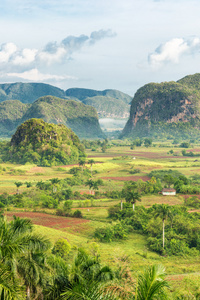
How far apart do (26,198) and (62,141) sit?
54.5 m

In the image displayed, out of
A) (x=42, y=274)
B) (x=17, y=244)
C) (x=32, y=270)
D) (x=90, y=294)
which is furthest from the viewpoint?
(x=42, y=274)

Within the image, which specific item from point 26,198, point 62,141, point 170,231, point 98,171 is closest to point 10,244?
point 170,231

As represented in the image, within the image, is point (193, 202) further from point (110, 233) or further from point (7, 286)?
point (7, 286)

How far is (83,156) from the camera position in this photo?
102 meters

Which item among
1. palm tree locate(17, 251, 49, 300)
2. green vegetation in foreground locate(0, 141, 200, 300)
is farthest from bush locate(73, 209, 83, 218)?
palm tree locate(17, 251, 49, 300)

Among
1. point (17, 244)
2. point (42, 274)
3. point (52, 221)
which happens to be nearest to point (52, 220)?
point (52, 221)

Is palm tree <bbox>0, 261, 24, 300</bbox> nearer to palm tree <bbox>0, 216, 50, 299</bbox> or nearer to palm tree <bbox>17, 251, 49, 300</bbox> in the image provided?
palm tree <bbox>0, 216, 50, 299</bbox>

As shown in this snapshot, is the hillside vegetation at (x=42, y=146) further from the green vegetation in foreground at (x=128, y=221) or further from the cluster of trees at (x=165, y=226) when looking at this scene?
the cluster of trees at (x=165, y=226)

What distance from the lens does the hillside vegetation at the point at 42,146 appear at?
91.2 m

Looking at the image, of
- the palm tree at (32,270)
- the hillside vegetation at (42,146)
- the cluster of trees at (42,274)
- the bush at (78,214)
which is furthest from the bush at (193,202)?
the hillside vegetation at (42,146)

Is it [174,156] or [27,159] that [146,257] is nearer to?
[27,159]

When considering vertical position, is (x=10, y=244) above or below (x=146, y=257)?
above

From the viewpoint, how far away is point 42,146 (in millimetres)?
94750

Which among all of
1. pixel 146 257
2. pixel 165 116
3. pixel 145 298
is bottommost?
pixel 146 257
